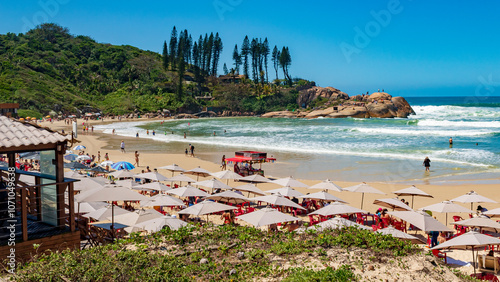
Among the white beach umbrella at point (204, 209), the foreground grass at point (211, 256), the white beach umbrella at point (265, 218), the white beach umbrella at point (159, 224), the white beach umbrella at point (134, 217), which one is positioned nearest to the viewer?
the foreground grass at point (211, 256)

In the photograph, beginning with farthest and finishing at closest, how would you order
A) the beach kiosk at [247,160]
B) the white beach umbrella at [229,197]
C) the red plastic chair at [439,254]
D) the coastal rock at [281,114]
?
the coastal rock at [281,114], the beach kiosk at [247,160], the white beach umbrella at [229,197], the red plastic chair at [439,254]

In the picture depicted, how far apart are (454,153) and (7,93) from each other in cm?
7472

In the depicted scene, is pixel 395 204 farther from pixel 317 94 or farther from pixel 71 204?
pixel 317 94

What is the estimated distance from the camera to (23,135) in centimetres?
665

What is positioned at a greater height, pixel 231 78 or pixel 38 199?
pixel 231 78

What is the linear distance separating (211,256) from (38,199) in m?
3.50

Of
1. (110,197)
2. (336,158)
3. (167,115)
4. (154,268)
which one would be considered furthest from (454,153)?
(167,115)

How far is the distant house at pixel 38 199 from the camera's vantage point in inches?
255

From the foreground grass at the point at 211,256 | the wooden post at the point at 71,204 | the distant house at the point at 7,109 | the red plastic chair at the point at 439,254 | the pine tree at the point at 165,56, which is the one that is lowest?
the red plastic chair at the point at 439,254

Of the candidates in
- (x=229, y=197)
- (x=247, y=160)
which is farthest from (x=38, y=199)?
(x=247, y=160)

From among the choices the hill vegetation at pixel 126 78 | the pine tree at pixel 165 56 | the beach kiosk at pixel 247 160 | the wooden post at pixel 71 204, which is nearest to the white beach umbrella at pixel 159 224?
the wooden post at pixel 71 204

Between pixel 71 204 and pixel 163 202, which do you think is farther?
pixel 163 202

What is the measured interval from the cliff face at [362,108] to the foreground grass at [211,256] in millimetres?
84900

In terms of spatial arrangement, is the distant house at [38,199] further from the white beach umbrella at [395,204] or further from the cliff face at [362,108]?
the cliff face at [362,108]
